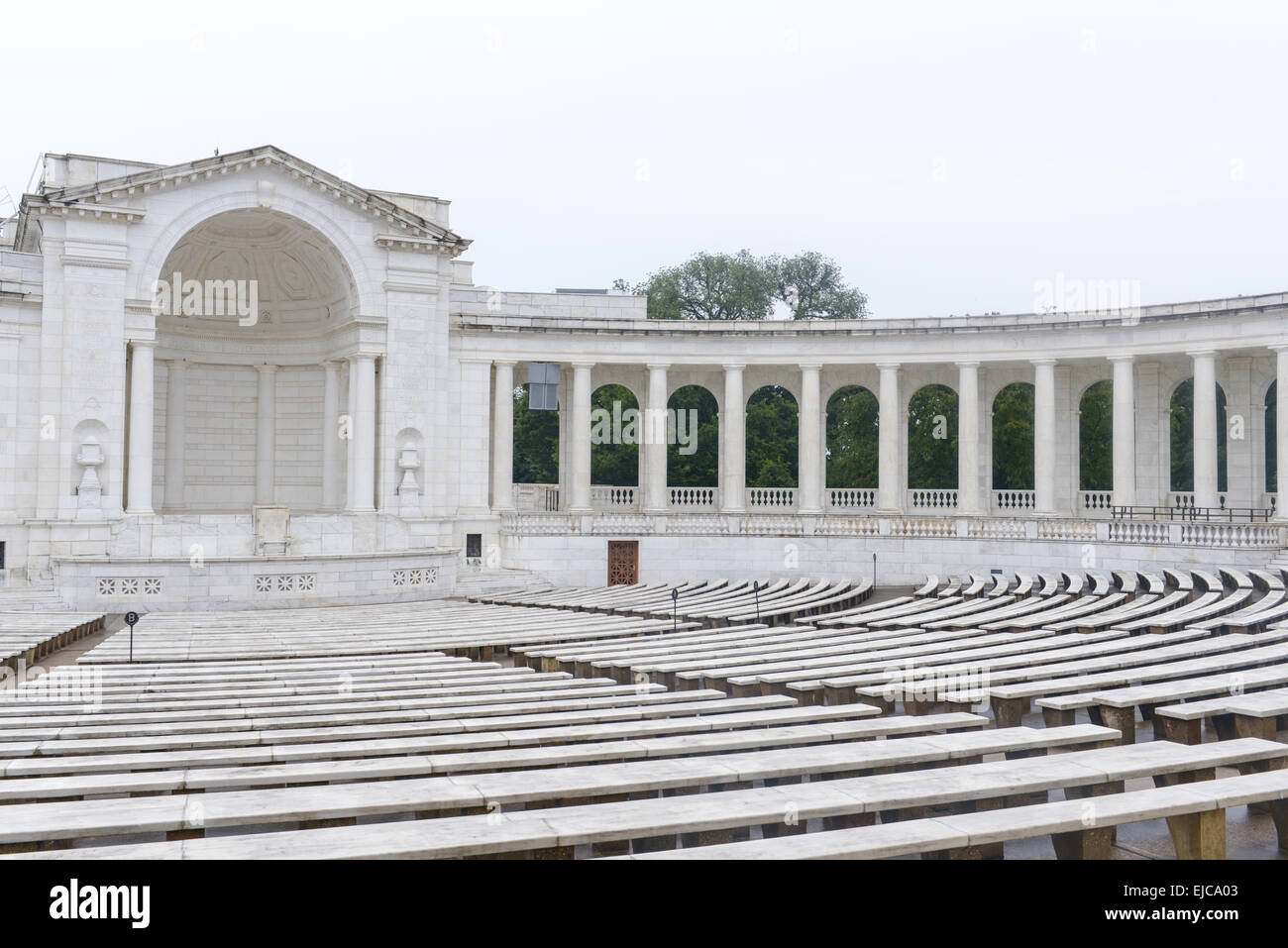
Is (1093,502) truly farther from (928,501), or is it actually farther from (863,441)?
(863,441)

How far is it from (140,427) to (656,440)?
22.5 m

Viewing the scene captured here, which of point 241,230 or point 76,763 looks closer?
point 76,763

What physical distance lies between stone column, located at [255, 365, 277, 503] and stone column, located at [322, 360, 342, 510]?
2.67 metres

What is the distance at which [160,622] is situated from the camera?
2875 centimetres

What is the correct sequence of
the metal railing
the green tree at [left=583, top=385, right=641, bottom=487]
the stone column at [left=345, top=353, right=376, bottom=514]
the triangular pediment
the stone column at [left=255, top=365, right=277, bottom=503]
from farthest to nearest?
the green tree at [left=583, top=385, right=641, bottom=487]
the stone column at [left=255, top=365, right=277, bottom=503]
the stone column at [left=345, top=353, right=376, bottom=514]
the metal railing
the triangular pediment

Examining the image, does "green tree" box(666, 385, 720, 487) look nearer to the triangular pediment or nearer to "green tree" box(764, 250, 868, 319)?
"green tree" box(764, 250, 868, 319)

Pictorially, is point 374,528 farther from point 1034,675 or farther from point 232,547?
point 1034,675

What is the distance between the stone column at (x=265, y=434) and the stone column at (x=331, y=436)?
267cm

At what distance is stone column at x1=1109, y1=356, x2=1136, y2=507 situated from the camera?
47.7 metres

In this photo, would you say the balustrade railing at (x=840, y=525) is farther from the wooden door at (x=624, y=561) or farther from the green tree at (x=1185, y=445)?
the green tree at (x=1185, y=445)

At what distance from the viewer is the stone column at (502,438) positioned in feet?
171

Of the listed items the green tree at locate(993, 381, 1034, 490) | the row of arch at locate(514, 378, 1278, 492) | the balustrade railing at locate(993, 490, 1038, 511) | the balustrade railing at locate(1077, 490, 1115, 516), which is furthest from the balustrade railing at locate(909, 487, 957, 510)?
the green tree at locate(993, 381, 1034, 490)
